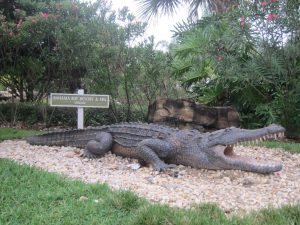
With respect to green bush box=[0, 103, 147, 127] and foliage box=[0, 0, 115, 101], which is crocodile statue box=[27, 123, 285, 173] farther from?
green bush box=[0, 103, 147, 127]

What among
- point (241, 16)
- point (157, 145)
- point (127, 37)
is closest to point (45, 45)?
point (127, 37)

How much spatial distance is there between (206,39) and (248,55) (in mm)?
1173

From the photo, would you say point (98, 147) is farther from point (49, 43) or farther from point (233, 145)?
point (49, 43)

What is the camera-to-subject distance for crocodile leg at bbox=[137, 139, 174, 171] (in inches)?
198

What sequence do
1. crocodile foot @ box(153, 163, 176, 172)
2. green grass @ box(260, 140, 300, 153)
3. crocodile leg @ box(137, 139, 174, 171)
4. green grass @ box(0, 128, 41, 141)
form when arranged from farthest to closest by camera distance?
green grass @ box(0, 128, 41, 141) → green grass @ box(260, 140, 300, 153) → crocodile leg @ box(137, 139, 174, 171) → crocodile foot @ box(153, 163, 176, 172)

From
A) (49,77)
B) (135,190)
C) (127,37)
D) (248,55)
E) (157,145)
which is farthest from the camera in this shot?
(49,77)

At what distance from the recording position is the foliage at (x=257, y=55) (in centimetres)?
774

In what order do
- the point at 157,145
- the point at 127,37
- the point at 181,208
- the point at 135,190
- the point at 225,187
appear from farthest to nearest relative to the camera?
1. the point at 127,37
2. the point at 157,145
3. the point at 225,187
4. the point at 135,190
5. the point at 181,208

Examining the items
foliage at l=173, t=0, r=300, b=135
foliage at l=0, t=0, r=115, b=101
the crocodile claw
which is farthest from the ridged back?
foliage at l=173, t=0, r=300, b=135

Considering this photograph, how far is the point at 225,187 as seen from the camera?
4191 mm

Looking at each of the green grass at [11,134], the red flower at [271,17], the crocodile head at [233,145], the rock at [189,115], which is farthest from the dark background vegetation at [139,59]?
the crocodile head at [233,145]

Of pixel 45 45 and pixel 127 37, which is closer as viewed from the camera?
pixel 127 37

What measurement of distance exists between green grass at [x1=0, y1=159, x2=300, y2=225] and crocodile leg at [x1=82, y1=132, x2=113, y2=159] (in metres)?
1.78

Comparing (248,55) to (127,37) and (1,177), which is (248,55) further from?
(1,177)
